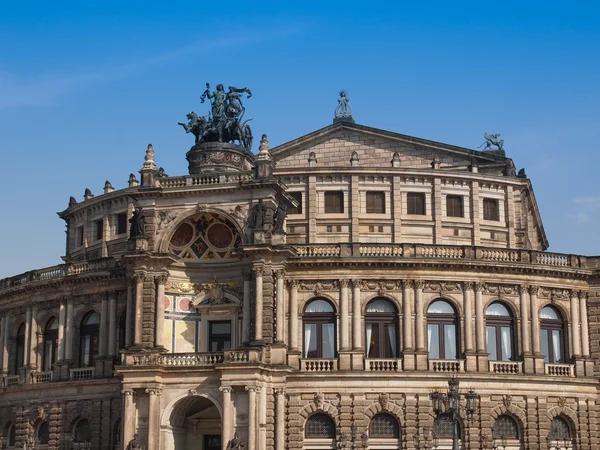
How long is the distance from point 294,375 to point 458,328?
978 centimetres

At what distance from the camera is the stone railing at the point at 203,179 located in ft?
183

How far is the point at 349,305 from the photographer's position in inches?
2195

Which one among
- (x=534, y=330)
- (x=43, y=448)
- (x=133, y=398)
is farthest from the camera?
(x=43, y=448)

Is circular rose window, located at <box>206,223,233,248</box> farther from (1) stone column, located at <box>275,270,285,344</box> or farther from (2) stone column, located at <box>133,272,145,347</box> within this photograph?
(2) stone column, located at <box>133,272,145,347</box>

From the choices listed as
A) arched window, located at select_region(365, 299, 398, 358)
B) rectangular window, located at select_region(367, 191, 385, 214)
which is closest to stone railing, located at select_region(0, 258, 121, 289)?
arched window, located at select_region(365, 299, 398, 358)

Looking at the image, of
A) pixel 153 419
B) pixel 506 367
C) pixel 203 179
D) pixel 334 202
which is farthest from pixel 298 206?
pixel 153 419

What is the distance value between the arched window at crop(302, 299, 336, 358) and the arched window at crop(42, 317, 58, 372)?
17.4 metres

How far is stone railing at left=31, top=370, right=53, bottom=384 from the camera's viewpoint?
61.9m

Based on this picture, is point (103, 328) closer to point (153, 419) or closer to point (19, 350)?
point (153, 419)

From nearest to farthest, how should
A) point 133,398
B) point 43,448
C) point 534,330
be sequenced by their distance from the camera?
point 133,398, point 534,330, point 43,448

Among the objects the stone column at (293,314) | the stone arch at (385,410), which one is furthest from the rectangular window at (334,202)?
the stone arch at (385,410)

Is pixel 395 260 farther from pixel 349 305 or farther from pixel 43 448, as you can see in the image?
pixel 43 448

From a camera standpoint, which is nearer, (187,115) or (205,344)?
(205,344)

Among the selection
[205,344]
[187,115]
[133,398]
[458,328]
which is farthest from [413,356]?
[187,115]
